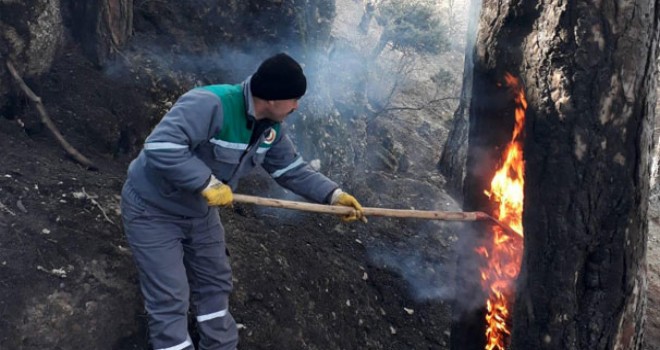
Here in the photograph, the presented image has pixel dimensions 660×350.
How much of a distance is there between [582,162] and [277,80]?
5.44 ft

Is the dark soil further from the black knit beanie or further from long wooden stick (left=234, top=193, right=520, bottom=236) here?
the black knit beanie

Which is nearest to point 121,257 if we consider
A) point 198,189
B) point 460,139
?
point 198,189

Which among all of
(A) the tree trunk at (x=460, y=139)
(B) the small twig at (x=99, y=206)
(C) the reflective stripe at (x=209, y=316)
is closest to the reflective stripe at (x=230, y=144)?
(C) the reflective stripe at (x=209, y=316)

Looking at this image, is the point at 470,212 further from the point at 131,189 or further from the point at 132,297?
the point at 132,297

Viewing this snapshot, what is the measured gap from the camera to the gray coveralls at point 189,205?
9.59ft

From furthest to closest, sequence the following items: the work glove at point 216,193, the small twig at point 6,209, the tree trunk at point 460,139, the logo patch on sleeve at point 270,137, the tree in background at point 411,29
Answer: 1. the tree in background at point 411,29
2. the tree trunk at point 460,139
3. the small twig at point 6,209
4. the logo patch on sleeve at point 270,137
5. the work glove at point 216,193

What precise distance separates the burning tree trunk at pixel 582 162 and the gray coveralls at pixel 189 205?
1.54 meters

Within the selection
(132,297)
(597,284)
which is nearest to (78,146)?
(132,297)

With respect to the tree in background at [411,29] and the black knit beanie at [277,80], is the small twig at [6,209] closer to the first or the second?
the black knit beanie at [277,80]

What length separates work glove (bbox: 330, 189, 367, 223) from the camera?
11.4 feet

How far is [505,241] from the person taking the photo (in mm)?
3162

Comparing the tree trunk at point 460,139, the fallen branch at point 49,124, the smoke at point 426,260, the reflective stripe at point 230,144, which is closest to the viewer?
the reflective stripe at point 230,144

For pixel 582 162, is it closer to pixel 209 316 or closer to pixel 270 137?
pixel 270 137

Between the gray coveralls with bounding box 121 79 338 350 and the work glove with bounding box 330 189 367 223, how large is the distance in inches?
18.8
